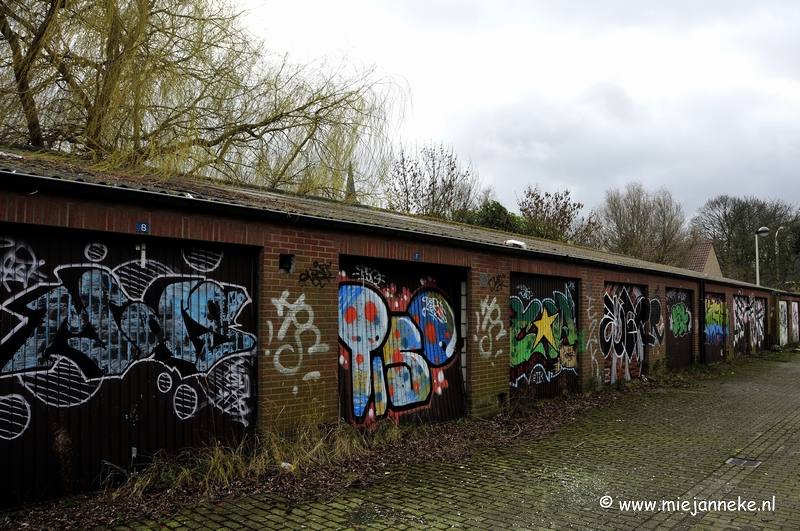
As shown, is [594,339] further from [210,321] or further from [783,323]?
[783,323]

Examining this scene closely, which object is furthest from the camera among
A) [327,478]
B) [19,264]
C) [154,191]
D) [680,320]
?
[680,320]

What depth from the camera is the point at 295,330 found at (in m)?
6.84

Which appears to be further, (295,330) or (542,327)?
(542,327)

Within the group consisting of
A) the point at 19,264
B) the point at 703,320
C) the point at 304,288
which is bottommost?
the point at 703,320

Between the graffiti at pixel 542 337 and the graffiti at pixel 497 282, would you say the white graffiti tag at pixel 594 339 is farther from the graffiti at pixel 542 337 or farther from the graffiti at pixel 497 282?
the graffiti at pixel 497 282

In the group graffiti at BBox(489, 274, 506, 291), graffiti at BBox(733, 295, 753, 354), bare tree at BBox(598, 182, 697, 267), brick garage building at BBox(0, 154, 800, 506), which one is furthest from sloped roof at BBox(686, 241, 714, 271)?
graffiti at BBox(489, 274, 506, 291)

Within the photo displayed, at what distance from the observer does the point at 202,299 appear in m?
6.19

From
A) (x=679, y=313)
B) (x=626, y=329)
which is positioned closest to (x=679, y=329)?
(x=679, y=313)

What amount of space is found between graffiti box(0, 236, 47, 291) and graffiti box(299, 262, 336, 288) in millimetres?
2669

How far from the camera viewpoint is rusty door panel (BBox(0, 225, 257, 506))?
16.3 feet

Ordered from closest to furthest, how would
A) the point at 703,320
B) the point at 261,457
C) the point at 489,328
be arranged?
the point at 261,457 → the point at 489,328 → the point at 703,320

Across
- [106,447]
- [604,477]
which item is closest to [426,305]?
[604,477]

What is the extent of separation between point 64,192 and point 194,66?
3.92 meters

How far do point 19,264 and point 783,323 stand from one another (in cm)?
3072
